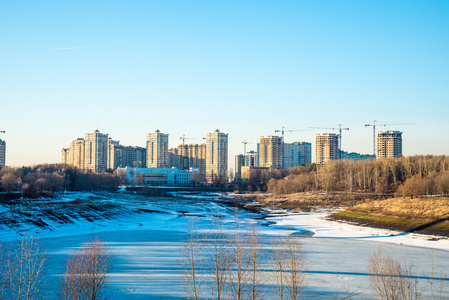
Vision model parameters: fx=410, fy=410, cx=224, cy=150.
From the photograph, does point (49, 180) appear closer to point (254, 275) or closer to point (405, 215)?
point (405, 215)

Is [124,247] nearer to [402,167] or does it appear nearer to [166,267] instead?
[166,267]

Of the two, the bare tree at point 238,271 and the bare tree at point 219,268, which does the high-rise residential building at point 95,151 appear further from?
the bare tree at point 238,271

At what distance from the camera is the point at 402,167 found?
8956 cm

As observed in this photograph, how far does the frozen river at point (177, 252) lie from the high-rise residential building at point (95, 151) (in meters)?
145

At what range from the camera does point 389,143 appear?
187m

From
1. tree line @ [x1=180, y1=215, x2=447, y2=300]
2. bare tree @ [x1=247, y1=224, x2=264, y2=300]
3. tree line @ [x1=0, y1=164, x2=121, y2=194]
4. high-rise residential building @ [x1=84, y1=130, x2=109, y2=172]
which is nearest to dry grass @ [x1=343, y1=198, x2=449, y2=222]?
tree line @ [x1=180, y1=215, x2=447, y2=300]

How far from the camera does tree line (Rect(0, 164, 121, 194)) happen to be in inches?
2874

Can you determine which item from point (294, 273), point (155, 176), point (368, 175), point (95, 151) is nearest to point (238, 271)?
point (294, 273)

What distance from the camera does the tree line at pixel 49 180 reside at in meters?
73.0

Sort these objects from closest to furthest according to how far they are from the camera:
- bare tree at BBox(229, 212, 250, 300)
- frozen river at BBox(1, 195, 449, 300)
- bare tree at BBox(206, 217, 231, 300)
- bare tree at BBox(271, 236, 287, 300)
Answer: bare tree at BBox(271, 236, 287, 300)
bare tree at BBox(229, 212, 250, 300)
bare tree at BBox(206, 217, 231, 300)
frozen river at BBox(1, 195, 449, 300)

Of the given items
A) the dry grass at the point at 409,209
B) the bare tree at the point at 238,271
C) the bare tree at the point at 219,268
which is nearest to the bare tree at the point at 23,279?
the bare tree at the point at 219,268

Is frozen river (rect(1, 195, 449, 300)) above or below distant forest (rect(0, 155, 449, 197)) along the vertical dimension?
below

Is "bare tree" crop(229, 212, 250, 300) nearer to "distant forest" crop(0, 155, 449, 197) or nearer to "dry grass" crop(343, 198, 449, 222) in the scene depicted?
"dry grass" crop(343, 198, 449, 222)

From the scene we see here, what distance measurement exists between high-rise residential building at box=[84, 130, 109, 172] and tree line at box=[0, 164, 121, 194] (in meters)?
63.4
